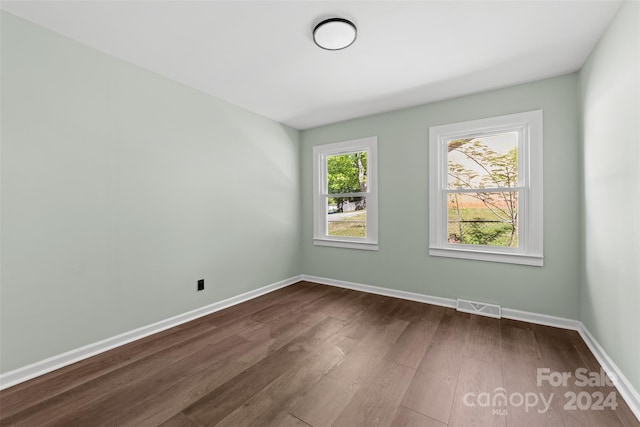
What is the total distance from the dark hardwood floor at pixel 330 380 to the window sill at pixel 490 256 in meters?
0.63

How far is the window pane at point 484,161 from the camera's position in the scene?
114 inches

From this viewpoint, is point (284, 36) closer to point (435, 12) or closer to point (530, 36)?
point (435, 12)

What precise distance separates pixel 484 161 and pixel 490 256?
1075 mm

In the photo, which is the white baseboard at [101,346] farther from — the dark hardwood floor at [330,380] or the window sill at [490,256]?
the window sill at [490,256]

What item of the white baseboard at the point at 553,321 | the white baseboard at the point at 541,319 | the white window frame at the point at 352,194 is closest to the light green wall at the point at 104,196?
the white window frame at the point at 352,194

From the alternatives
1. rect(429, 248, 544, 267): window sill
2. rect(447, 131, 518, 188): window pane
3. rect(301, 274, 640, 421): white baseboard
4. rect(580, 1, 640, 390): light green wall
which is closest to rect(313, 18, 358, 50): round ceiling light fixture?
rect(580, 1, 640, 390): light green wall

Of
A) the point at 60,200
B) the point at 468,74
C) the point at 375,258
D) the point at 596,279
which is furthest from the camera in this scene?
the point at 375,258

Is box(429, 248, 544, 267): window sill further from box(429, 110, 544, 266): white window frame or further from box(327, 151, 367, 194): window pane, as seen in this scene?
box(327, 151, 367, 194): window pane

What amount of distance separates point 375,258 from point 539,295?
1.78 meters

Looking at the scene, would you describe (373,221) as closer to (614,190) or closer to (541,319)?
(541,319)

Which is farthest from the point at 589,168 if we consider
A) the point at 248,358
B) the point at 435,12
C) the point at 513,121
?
the point at 248,358

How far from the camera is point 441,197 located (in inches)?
128

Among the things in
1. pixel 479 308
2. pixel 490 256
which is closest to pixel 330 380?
pixel 479 308

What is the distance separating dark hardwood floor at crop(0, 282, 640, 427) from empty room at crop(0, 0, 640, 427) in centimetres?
2
